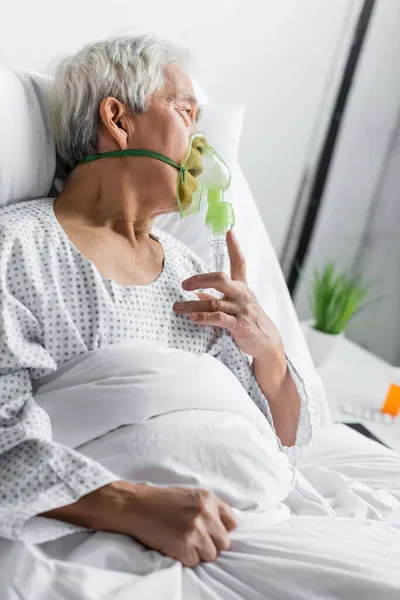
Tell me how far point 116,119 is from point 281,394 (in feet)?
2.40

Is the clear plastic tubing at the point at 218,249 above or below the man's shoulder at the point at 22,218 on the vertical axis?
below

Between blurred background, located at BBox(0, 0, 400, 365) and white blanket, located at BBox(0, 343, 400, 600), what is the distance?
124cm

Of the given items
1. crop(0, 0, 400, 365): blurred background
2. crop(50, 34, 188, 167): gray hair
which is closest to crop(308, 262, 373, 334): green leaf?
crop(0, 0, 400, 365): blurred background

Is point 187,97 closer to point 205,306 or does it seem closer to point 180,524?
point 205,306

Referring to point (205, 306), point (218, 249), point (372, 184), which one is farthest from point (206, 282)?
point (372, 184)

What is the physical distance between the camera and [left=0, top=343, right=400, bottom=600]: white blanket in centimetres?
98

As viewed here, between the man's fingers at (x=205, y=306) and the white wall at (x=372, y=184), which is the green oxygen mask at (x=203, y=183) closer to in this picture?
the man's fingers at (x=205, y=306)

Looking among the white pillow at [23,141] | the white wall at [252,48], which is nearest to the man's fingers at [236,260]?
the white pillow at [23,141]

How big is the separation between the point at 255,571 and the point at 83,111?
1.02 metres

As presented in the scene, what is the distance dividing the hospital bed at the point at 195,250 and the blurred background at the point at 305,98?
41cm

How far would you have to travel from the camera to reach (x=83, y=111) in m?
1.48

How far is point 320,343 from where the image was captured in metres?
2.45

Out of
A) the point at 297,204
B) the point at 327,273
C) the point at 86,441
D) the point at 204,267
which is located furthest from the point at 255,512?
the point at 297,204

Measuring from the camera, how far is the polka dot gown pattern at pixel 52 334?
106 cm
